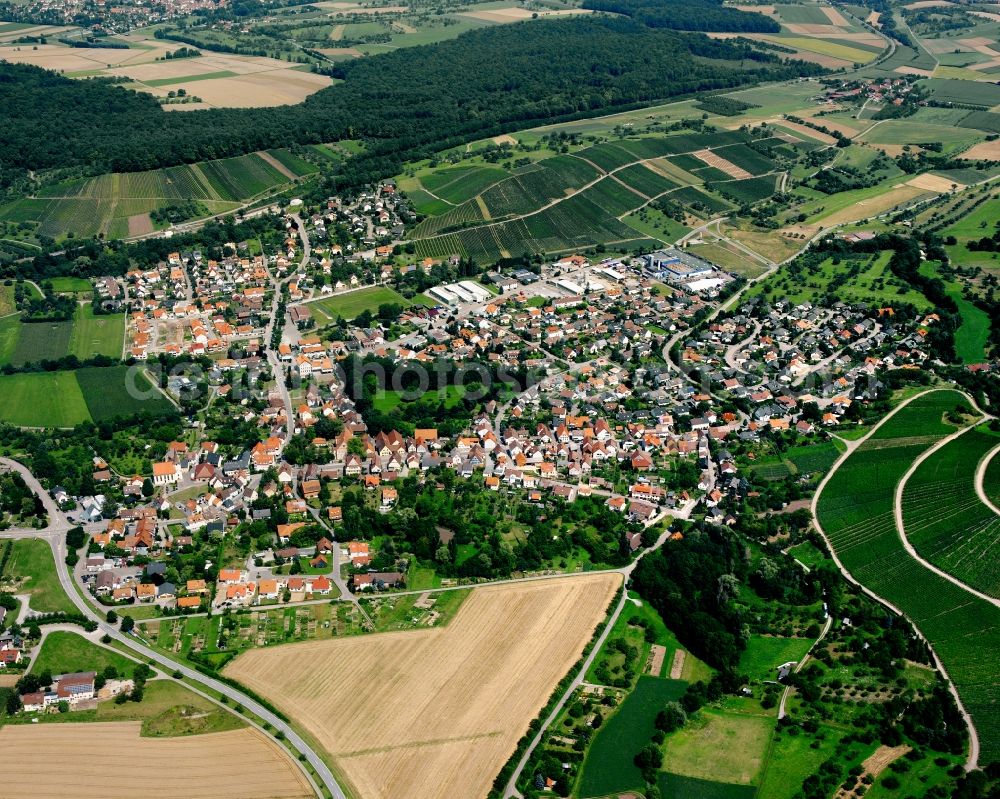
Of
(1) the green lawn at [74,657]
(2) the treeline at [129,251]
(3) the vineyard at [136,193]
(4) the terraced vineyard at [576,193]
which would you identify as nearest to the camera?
(1) the green lawn at [74,657]

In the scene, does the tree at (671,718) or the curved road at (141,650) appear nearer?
the curved road at (141,650)

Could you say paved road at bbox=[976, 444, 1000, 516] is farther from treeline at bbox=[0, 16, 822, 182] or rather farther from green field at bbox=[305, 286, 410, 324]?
treeline at bbox=[0, 16, 822, 182]

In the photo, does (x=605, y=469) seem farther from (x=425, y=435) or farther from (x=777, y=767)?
(x=777, y=767)

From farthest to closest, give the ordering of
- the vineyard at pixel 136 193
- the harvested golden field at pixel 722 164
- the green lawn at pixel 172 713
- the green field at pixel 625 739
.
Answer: the harvested golden field at pixel 722 164
the vineyard at pixel 136 193
the green lawn at pixel 172 713
the green field at pixel 625 739

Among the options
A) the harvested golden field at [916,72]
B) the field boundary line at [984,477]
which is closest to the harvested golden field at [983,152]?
the harvested golden field at [916,72]

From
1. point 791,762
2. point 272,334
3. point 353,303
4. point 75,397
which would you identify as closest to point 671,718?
point 791,762

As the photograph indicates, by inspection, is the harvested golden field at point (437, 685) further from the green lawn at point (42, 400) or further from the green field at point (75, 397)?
the green lawn at point (42, 400)
